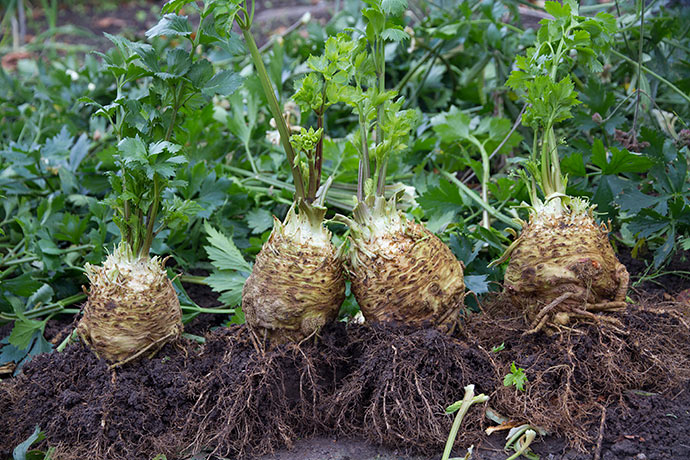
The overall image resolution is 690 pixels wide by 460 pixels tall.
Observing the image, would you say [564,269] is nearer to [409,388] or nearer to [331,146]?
[409,388]

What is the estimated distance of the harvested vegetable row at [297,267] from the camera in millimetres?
1795

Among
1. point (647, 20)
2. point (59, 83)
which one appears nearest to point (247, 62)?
point (59, 83)

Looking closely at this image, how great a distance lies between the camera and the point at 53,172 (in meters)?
3.06

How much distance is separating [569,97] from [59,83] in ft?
10.2

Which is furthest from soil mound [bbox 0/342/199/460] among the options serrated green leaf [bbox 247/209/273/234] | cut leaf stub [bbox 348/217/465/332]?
serrated green leaf [bbox 247/209/273/234]

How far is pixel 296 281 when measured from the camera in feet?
5.88

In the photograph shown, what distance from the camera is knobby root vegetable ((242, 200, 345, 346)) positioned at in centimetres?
180

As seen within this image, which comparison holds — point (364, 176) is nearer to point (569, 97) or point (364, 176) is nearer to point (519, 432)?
point (569, 97)

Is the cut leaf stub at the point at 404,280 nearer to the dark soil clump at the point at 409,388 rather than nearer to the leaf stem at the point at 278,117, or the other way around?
the dark soil clump at the point at 409,388

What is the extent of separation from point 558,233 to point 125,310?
4.31ft

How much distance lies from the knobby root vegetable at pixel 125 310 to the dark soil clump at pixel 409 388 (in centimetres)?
58

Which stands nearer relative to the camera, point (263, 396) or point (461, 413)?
point (461, 413)

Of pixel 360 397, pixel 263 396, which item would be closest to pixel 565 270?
pixel 360 397

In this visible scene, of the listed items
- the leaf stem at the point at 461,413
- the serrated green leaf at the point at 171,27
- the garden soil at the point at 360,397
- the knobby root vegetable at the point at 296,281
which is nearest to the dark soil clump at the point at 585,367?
the garden soil at the point at 360,397
